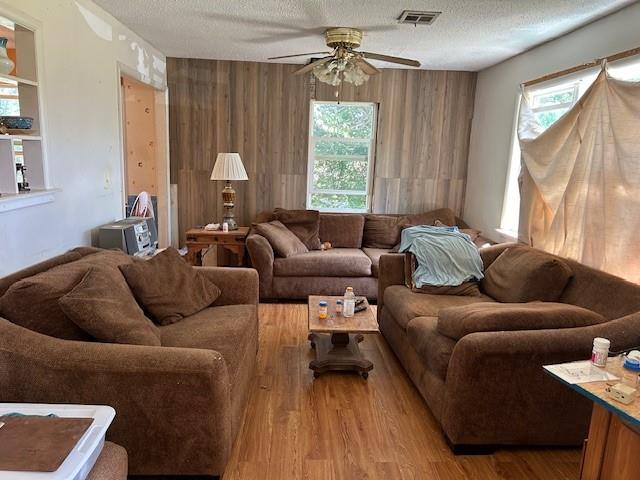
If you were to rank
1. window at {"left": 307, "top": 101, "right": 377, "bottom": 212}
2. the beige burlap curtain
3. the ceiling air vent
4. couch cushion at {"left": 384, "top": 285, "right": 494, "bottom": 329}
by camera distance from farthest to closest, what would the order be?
window at {"left": 307, "top": 101, "right": 377, "bottom": 212}, the ceiling air vent, couch cushion at {"left": 384, "top": 285, "right": 494, "bottom": 329}, the beige burlap curtain

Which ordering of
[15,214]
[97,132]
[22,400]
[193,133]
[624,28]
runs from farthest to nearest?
[193,133] < [97,132] < [624,28] < [15,214] < [22,400]

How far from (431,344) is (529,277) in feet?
2.96

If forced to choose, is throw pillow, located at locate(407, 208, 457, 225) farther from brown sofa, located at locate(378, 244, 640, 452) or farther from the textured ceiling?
brown sofa, located at locate(378, 244, 640, 452)

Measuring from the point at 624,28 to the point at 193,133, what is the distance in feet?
13.6

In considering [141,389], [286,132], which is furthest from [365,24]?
[141,389]

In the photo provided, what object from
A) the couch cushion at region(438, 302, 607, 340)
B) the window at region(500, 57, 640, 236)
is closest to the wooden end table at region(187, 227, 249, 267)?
the window at region(500, 57, 640, 236)

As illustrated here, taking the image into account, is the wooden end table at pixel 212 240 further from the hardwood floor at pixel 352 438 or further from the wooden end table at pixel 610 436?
the wooden end table at pixel 610 436

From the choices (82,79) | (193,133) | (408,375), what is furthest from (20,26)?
(408,375)

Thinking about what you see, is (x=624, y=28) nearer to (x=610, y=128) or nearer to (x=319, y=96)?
(x=610, y=128)

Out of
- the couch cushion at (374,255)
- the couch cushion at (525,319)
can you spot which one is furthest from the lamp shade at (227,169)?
the couch cushion at (525,319)

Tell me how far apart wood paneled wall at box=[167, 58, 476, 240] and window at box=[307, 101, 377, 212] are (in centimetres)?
11

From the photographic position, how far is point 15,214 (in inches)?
94.9

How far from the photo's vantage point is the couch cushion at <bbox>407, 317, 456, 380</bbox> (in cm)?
236

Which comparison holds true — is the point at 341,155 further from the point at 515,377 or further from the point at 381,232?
the point at 515,377
